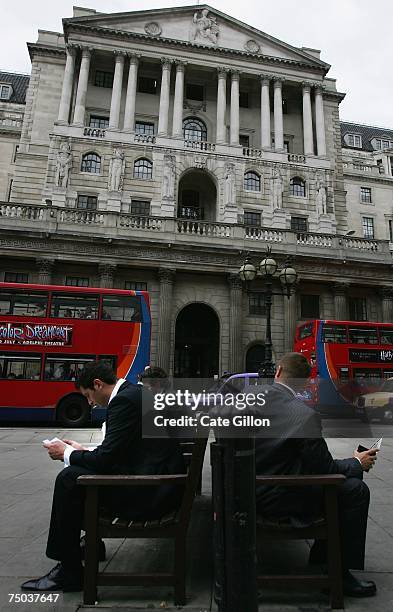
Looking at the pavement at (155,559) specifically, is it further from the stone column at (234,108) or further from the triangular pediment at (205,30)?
the triangular pediment at (205,30)

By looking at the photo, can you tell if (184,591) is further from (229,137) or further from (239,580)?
(229,137)

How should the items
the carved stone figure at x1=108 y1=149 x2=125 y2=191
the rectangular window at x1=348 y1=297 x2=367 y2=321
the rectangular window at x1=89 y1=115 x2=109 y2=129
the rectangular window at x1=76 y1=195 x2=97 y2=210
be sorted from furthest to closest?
the rectangular window at x1=89 y1=115 x2=109 y2=129 → the carved stone figure at x1=108 y1=149 x2=125 y2=191 → the rectangular window at x1=76 y1=195 x2=97 y2=210 → the rectangular window at x1=348 y1=297 x2=367 y2=321

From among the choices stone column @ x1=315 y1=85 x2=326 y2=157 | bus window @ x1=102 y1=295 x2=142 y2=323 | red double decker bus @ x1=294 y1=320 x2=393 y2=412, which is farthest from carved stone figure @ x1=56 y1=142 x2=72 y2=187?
red double decker bus @ x1=294 y1=320 x2=393 y2=412

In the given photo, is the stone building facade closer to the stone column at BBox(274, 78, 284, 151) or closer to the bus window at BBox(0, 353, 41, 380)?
the stone column at BBox(274, 78, 284, 151)

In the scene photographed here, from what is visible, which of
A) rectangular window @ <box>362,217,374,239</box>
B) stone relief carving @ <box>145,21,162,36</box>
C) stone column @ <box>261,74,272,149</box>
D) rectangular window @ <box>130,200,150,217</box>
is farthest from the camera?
rectangular window @ <box>362,217,374,239</box>

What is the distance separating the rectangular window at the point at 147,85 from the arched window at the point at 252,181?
10.2 m

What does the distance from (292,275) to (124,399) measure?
12.1m

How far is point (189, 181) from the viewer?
30.3 m

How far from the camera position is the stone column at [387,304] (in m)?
25.4

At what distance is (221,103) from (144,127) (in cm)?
585

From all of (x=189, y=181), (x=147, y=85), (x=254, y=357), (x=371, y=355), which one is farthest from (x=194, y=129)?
(x=371, y=355)

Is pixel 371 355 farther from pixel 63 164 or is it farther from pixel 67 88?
pixel 67 88

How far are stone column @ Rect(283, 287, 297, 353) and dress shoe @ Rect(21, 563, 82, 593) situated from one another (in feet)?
71.1

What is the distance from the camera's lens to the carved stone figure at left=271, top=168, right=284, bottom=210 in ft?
95.2
